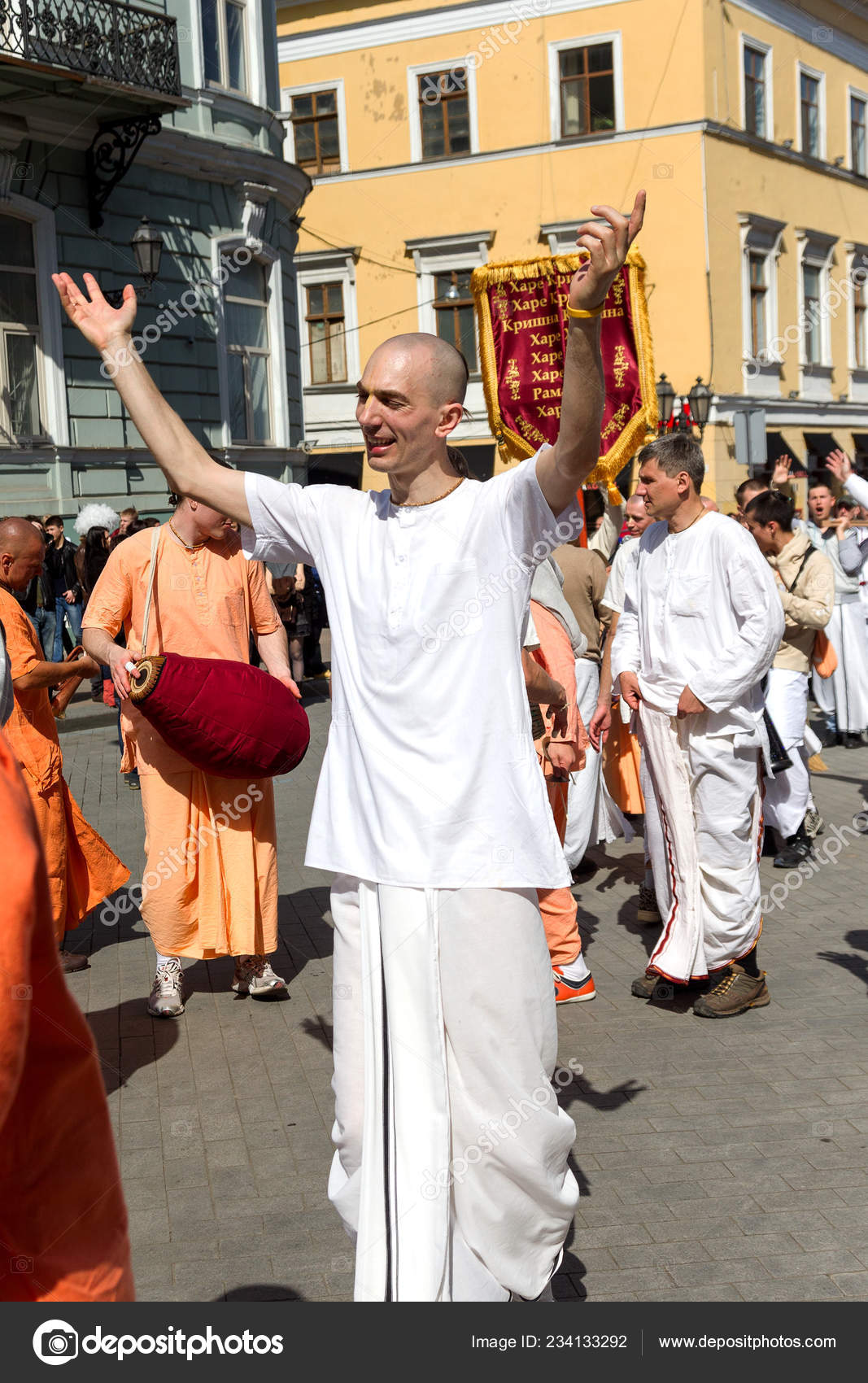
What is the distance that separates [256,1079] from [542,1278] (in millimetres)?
2244

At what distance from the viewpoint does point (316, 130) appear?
3397cm

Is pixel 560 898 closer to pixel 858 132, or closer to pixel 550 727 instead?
pixel 550 727

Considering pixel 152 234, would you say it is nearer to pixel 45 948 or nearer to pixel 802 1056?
pixel 802 1056

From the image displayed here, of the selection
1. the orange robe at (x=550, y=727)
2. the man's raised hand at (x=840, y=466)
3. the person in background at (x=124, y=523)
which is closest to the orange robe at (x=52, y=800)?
the orange robe at (x=550, y=727)

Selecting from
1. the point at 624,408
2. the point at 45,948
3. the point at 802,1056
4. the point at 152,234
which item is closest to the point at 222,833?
the point at 802,1056

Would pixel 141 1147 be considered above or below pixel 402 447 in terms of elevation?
below

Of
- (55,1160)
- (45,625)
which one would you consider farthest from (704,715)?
(45,625)

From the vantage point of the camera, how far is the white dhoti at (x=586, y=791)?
7551 millimetres

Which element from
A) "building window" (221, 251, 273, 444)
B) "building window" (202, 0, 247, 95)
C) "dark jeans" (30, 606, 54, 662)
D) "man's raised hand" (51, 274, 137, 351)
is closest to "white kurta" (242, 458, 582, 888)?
"man's raised hand" (51, 274, 137, 351)

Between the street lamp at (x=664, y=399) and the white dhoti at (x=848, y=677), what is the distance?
1531cm

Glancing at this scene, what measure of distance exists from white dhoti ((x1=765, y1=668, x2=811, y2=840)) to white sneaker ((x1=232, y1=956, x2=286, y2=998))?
11.1ft

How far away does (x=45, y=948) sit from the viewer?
1.49 metres

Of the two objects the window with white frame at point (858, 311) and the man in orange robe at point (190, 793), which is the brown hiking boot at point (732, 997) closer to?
the man in orange robe at point (190, 793)

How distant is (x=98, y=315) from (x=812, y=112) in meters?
35.3
